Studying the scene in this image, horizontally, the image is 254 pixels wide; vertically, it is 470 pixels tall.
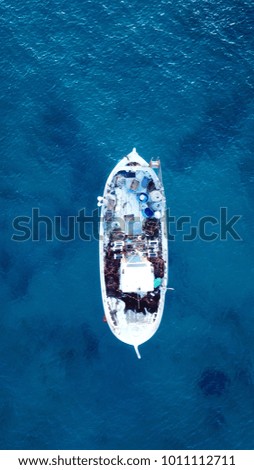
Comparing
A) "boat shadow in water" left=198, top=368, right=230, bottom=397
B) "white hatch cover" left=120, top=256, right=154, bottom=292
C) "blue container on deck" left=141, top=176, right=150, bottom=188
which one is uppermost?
"blue container on deck" left=141, top=176, right=150, bottom=188

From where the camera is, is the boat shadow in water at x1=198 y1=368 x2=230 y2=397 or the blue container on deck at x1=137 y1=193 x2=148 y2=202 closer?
the boat shadow in water at x1=198 y1=368 x2=230 y2=397

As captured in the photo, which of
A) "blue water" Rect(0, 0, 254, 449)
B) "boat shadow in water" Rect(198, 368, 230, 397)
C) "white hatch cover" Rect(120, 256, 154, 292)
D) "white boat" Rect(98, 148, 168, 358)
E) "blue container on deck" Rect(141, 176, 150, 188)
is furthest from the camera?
"blue container on deck" Rect(141, 176, 150, 188)

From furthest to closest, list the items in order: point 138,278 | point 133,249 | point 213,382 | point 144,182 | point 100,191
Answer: point 100,191 → point 144,182 → point 133,249 → point 213,382 → point 138,278

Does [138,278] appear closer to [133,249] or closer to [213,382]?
[133,249]

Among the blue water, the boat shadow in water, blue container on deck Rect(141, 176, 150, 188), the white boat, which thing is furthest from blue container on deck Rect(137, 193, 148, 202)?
the boat shadow in water

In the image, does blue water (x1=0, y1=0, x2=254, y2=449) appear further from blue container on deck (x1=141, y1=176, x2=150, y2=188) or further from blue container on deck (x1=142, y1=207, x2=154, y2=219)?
blue container on deck (x1=141, y1=176, x2=150, y2=188)

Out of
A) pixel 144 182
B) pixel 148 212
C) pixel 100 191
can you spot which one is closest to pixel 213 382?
pixel 148 212

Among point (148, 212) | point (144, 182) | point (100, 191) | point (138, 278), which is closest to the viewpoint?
point (138, 278)
